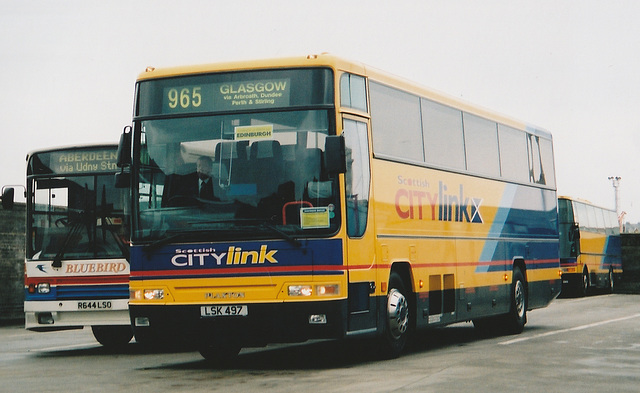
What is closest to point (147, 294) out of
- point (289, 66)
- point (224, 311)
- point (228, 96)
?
point (224, 311)

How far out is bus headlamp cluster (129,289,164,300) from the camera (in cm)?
1219

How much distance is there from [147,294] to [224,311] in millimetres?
985

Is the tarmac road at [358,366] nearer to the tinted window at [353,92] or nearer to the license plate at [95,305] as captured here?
the license plate at [95,305]

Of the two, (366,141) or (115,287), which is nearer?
(366,141)

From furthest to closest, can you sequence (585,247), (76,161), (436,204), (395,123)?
(585,247) → (76,161) → (436,204) → (395,123)

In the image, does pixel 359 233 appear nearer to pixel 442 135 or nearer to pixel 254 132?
pixel 254 132

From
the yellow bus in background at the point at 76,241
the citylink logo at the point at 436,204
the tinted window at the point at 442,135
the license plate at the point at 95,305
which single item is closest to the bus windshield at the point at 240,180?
the citylink logo at the point at 436,204

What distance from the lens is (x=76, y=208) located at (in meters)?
16.8

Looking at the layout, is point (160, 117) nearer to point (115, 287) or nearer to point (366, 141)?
point (366, 141)

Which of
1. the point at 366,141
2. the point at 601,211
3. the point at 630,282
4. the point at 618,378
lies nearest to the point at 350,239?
the point at 366,141

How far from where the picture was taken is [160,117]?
40.9 ft

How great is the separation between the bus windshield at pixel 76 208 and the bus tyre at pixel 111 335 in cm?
158

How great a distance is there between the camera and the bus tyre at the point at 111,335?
17.5 m

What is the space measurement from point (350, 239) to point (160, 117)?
2.67 metres
